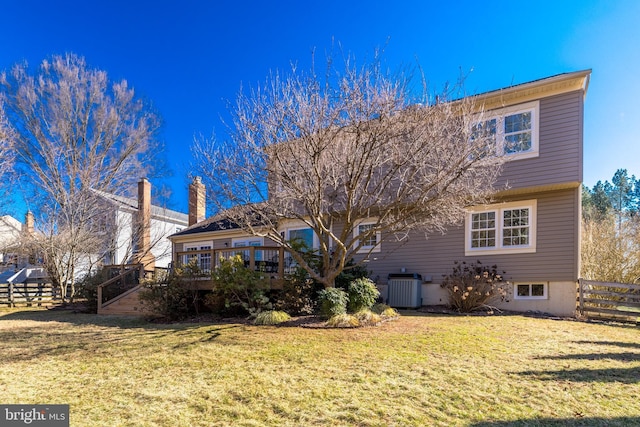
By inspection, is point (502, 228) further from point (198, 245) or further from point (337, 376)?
point (198, 245)

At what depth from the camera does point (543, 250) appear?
35.6 feet

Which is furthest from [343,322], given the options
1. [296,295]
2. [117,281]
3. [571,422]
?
[117,281]

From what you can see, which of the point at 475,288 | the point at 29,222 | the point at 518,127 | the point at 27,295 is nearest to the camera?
the point at 475,288

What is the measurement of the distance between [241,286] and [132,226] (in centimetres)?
1349

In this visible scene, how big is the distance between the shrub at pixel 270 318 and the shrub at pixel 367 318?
69.6 inches

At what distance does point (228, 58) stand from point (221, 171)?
267 inches

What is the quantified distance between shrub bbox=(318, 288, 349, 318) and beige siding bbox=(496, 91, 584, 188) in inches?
246

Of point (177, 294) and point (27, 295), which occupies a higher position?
point (177, 294)

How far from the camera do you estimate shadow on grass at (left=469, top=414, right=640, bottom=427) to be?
3501 millimetres

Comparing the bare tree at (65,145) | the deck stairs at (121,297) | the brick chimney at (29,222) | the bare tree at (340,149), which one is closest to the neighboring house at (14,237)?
the brick chimney at (29,222)

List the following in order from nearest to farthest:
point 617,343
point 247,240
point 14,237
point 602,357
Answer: point 602,357, point 617,343, point 247,240, point 14,237

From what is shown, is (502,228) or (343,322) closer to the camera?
(343,322)

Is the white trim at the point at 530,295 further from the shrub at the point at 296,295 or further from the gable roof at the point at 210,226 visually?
the gable roof at the point at 210,226

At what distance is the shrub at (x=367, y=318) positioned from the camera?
8299 millimetres
